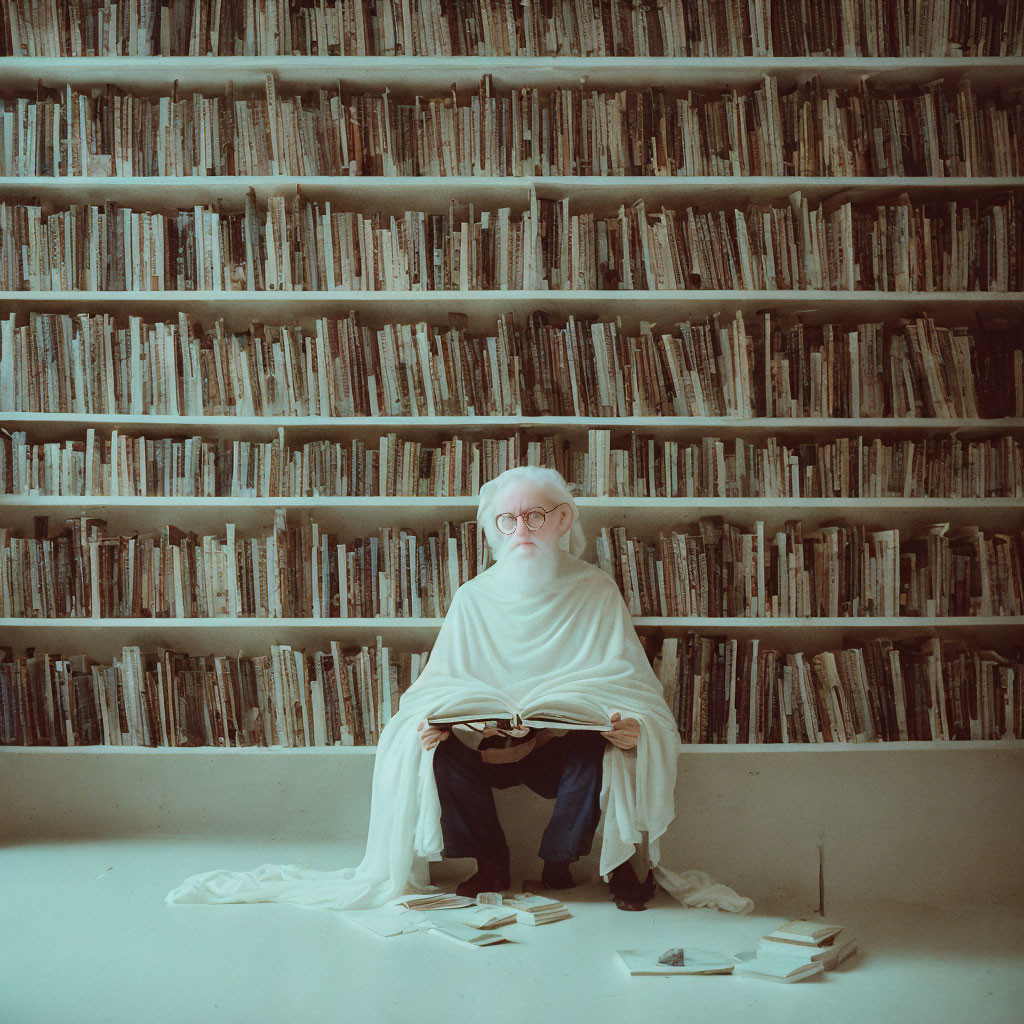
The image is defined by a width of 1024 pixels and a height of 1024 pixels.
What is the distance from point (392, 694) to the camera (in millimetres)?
3561

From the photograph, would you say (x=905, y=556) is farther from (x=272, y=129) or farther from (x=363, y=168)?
(x=272, y=129)

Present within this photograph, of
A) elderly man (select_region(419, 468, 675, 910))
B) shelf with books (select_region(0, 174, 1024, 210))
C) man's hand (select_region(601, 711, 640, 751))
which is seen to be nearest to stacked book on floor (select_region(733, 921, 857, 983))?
elderly man (select_region(419, 468, 675, 910))

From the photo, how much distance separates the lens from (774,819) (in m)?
3.65

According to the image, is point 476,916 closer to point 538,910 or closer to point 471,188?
point 538,910

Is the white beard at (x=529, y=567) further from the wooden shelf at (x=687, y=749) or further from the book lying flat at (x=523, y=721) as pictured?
the wooden shelf at (x=687, y=749)

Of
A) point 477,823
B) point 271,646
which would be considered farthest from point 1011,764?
point 271,646

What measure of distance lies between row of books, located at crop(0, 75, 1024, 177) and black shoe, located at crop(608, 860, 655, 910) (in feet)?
7.05

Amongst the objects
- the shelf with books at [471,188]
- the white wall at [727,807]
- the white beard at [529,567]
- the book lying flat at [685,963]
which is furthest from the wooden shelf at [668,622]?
the shelf with books at [471,188]

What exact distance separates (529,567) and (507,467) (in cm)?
38

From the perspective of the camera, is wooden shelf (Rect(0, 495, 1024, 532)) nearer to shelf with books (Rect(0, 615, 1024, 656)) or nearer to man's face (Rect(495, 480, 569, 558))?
man's face (Rect(495, 480, 569, 558))

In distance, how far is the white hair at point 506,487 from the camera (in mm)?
3402

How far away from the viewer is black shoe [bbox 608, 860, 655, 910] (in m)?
3.08

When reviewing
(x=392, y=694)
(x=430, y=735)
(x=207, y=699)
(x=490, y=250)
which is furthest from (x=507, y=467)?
(x=207, y=699)

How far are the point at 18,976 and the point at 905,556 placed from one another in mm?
2733
